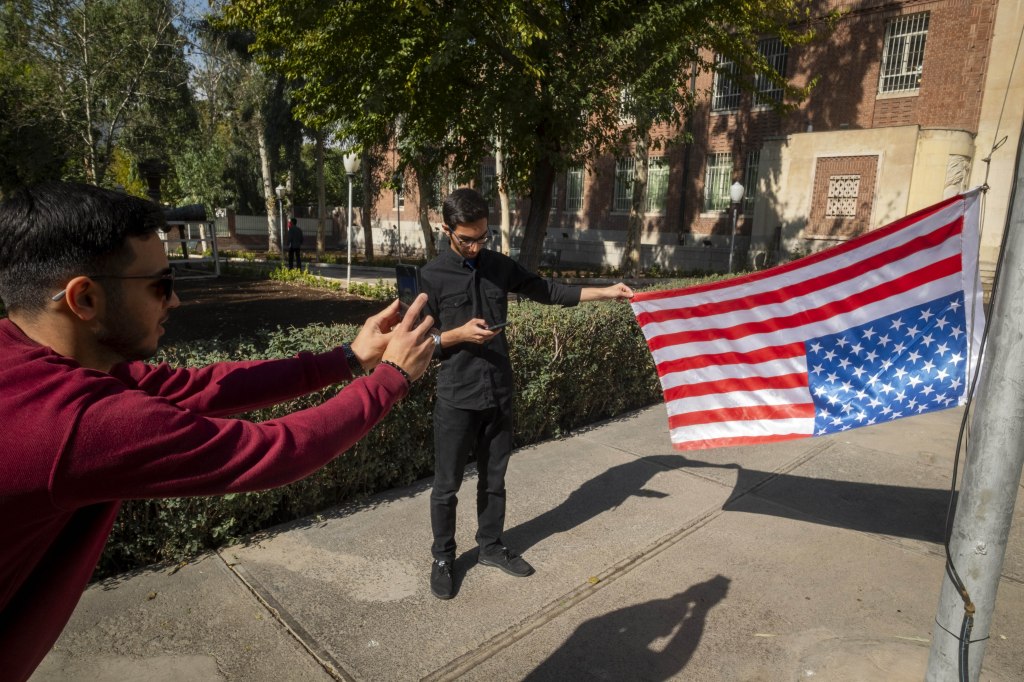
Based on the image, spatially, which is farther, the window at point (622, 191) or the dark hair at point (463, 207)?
the window at point (622, 191)

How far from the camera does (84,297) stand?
1362mm

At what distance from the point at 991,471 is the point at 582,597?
2.04 meters

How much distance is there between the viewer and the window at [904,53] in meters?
23.0

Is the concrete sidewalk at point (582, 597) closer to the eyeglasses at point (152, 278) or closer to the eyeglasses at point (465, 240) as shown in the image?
the eyeglasses at point (465, 240)

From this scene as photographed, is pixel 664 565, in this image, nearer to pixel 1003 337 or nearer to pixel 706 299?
pixel 706 299

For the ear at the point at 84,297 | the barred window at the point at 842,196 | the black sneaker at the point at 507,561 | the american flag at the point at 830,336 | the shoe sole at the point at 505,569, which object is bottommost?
the shoe sole at the point at 505,569

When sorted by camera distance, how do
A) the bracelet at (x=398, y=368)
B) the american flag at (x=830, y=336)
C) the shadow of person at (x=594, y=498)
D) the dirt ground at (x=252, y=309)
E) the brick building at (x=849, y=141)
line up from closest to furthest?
the bracelet at (x=398, y=368) → the american flag at (x=830, y=336) → the shadow of person at (x=594, y=498) → the dirt ground at (x=252, y=309) → the brick building at (x=849, y=141)

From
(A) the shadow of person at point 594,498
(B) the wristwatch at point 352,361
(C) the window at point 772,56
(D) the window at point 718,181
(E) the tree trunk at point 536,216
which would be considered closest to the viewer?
(B) the wristwatch at point 352,361

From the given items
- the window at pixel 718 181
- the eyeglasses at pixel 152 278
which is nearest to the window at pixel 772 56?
the window at pixel 718 181

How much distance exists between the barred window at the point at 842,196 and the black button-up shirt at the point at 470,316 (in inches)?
933

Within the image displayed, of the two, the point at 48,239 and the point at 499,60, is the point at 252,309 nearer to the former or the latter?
the point at 499,60

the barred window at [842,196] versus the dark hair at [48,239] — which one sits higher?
the barred window at [842,196]

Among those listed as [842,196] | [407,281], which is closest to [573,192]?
[842,196]

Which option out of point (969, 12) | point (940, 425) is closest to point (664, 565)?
point (940, 425)
